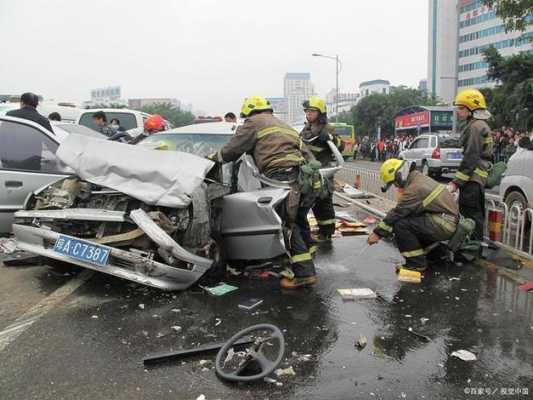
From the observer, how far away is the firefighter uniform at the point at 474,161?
575cm

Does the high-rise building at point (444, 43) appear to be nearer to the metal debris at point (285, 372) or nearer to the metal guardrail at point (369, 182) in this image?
the metal guardrail at point (369, 182)

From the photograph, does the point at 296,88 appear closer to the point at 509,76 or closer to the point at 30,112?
the point at 509,76

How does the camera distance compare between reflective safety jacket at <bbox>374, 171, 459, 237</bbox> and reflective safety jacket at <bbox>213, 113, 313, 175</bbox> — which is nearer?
reflective safety jacket at <bbox>213, 113, 313, 175</bbox>

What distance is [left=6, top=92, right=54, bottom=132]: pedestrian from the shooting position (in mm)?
6509

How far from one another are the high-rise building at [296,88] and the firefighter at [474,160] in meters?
92.4

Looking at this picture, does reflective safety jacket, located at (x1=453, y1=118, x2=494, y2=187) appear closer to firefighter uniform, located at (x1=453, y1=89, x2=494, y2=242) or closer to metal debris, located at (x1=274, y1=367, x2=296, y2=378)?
firefighter uniform, located at (x1=453, y1=89, x2=494, y2=242)

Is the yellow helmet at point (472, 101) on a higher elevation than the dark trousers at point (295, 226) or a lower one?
higher

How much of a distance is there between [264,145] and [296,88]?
114 m

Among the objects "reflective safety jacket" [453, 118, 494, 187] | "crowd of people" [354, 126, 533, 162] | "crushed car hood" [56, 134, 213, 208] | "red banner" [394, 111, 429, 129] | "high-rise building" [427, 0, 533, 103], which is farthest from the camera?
"high-rise building" [427, 0, 533, 103]

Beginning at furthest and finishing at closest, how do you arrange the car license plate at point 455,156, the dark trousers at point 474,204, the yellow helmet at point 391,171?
the car license plate at point 455,156
the dark trousers at point 474,204
the yellow helmet at point 391,171

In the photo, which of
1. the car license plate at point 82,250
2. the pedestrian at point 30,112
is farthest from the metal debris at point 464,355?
the pedestrian at point 30,112

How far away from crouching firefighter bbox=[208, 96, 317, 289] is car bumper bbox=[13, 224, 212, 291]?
945 mm

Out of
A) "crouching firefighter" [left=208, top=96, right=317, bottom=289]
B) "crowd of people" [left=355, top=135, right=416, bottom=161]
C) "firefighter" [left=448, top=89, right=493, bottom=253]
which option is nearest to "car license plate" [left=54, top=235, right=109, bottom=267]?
"crouching firefighter" [left=208, top=96, right=317, bottom=289]

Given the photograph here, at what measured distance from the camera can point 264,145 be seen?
4.90 metres
